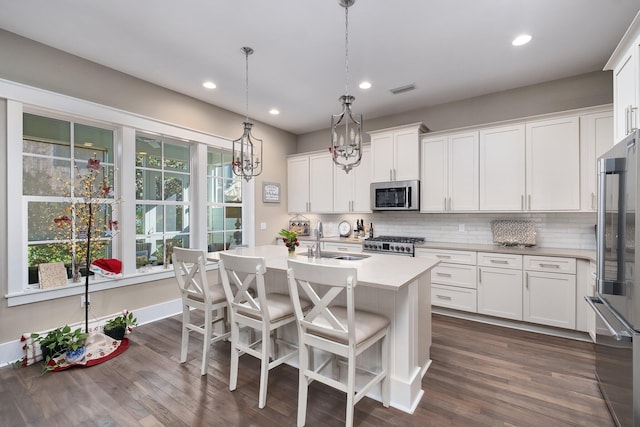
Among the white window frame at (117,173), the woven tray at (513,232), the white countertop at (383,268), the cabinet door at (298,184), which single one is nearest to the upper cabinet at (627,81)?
the white countertop at (383,268)

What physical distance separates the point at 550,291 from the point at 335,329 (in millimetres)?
2725

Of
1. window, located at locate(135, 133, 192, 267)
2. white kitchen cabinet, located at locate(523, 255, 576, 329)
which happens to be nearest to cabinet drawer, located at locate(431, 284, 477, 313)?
white kitchen cabinet, located at locate(523, 255, 576, 329)

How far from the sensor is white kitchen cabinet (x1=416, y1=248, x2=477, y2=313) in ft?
11.5

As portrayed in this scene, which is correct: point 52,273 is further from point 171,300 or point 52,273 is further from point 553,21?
point 553,21

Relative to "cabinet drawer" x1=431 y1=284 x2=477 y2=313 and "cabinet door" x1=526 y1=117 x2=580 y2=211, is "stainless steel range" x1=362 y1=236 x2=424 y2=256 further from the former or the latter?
"cabinet door" x1=526 y1=117 x2=580 y2=211

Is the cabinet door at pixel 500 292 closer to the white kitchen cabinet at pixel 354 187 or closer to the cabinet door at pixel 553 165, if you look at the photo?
the cabinet door at pixel 553 165

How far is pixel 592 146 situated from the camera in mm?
3061

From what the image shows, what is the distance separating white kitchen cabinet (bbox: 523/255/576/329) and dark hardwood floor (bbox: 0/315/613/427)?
1.11ft

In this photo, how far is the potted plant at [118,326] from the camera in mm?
2875

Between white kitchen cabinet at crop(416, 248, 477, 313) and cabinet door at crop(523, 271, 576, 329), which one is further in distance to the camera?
white kitchen cabinet at crop(416, 248, 477, 313)

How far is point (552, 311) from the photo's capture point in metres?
3.06

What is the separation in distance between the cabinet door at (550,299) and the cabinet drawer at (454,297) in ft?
1.71

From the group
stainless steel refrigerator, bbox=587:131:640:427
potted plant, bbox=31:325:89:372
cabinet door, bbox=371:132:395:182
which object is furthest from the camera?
cabinet door, bbox=371:132:395:182

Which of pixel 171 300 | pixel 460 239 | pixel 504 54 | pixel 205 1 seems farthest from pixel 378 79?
pixel 171 300
